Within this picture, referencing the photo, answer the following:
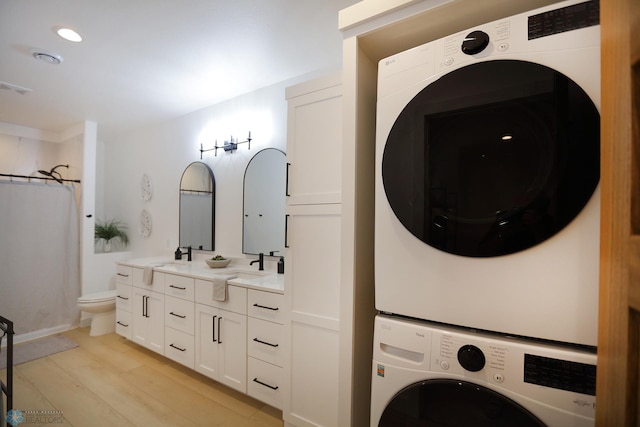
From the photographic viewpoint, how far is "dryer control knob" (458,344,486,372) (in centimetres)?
77

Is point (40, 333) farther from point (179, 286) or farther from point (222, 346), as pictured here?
point (222, 346)

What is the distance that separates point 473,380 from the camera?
2.56ft

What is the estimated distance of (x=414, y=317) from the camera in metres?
0.90

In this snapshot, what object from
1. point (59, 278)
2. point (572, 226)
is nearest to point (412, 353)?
point (572, 226)

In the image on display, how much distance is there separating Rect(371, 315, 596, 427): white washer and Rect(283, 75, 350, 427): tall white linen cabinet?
1.70 feet

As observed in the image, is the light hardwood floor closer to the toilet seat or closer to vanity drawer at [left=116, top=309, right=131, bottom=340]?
vanity drawer at [left=116, top=309, right=131, bottom=340]

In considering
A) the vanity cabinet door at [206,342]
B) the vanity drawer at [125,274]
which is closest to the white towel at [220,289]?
the vanity cabinet door at [206,342]

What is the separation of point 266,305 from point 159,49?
201cm

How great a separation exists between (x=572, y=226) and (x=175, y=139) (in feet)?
12.6

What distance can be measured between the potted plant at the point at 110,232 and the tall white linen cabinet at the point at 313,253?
12.0 feet

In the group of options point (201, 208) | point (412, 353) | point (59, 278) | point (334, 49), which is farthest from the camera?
point (59, 278)

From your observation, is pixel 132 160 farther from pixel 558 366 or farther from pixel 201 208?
pixel 558 366

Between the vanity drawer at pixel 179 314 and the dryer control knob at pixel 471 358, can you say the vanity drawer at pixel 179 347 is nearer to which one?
the vanity drawer at pixel 179 314

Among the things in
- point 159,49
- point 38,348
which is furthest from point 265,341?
point 38,348
